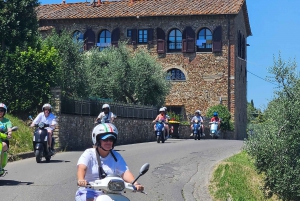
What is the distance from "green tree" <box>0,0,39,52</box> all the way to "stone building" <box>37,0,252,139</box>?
72.8 ft

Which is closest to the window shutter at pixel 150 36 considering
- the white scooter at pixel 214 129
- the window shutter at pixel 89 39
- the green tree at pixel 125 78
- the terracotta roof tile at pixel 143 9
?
the terracotta roof tile at pixel 143 9

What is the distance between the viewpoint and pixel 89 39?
50.8 metres

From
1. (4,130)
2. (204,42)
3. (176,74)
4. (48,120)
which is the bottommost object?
(4,130)

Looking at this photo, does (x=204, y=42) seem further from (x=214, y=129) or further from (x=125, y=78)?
(x=214, y=129)

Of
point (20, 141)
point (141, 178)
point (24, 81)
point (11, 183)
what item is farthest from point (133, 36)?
point (11, 183)

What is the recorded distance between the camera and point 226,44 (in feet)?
161

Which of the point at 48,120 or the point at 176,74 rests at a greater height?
the point at 176,74

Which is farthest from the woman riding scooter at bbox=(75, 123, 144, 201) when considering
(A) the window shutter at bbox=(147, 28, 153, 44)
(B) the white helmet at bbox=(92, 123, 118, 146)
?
(A) the window shutter at bbox=(147, 28, 153, 44)

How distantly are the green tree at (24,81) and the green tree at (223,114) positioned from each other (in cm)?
2428

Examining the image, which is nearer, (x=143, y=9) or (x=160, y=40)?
(x=160, y=40)

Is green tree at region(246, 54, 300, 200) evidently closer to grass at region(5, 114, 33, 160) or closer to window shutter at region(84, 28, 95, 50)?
grass at region(5, 114, 33, 160)

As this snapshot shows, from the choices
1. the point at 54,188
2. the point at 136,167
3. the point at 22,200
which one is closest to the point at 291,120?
the point at 136,167

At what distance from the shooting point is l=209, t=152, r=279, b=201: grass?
13251 mm

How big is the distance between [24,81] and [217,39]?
27291mm
